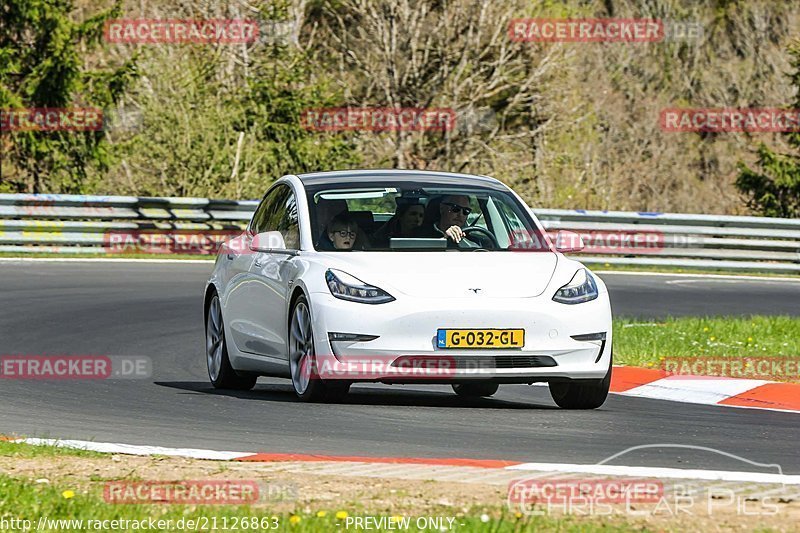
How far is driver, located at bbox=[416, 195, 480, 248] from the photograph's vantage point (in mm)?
10250

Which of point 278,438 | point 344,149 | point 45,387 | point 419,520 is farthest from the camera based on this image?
point 344,149

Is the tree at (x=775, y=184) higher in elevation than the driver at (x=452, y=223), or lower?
lower

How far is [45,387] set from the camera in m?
11.0

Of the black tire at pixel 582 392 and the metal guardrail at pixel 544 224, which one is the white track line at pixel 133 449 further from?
the metal guardrail at pixel 544 224

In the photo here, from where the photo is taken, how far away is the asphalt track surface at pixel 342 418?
7.89 meters

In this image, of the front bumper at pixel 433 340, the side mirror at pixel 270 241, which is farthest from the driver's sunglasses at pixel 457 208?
the front bumper at pixel 433 340

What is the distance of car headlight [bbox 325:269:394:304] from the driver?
3.19ft

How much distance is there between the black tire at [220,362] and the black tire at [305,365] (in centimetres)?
133

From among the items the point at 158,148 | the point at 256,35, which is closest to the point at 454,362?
the point at 158,148

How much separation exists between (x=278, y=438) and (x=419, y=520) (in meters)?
2.53

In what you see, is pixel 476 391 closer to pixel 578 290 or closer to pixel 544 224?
pixel 578 290

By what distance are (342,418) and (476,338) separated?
917 millimetres

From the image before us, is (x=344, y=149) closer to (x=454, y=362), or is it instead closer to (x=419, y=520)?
(x=454, y=362)

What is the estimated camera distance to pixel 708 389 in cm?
1114
